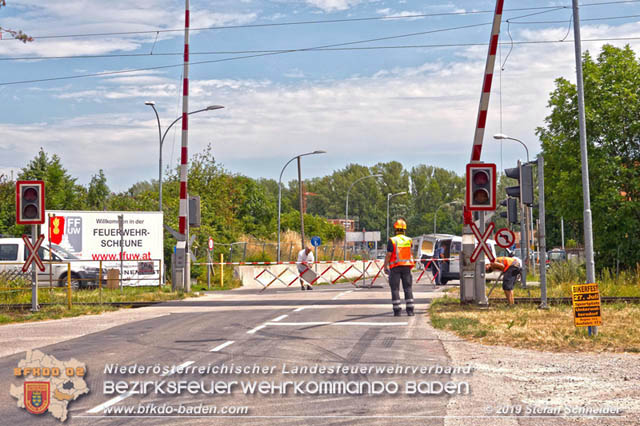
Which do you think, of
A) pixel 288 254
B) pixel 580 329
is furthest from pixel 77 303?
pixel 288 254

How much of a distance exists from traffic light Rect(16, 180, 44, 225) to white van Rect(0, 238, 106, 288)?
6.51m

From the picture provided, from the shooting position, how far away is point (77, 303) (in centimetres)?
2003

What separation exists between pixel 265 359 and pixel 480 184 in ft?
23.4

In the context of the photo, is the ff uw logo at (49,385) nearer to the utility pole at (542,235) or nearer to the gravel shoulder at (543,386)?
the gravel shoulder at (543,386)

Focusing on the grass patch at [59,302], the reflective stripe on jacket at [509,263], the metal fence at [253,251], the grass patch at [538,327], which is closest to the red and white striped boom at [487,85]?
the reflective stripe on jacket at [509,263]

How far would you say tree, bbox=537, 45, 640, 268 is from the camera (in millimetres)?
29188

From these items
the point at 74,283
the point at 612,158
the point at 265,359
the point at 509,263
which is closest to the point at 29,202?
the point at 265,359

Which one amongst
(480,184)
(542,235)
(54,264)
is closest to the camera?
(480,184)

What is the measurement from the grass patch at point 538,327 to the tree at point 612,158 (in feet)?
44.4

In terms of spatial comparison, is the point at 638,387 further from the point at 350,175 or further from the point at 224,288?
the point at 350,175

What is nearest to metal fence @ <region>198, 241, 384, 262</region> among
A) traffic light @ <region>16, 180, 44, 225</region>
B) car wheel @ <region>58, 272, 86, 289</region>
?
car wheel @ <region>58, 272, 86, 289</region>

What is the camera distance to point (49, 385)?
7.87 metres

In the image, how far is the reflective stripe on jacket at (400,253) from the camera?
14797 millimetres

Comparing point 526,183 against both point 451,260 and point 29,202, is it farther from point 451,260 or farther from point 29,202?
point 451,260
